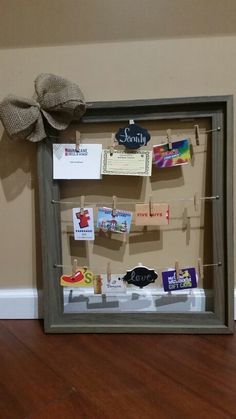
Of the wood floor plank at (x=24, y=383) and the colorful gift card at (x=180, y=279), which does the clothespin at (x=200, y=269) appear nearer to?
the colorful gift card at (x=180, y=279)

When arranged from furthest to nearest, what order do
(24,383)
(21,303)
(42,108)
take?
(21,303), (42,108), (24,383)

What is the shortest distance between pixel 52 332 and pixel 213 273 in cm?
51

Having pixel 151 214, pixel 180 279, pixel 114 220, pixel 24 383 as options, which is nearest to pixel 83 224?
pixel 114 220

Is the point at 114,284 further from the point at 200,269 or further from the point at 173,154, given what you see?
the point at 173,154

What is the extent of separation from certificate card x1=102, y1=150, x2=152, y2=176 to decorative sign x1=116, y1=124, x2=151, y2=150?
0.10 feet

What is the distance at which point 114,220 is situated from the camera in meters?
0.98

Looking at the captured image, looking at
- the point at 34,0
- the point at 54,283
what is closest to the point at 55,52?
the point at 34,0

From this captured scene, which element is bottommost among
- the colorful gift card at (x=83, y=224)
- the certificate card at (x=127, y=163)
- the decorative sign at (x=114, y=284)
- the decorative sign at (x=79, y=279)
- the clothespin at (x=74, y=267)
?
the decorative sign at (x=114, y=284)

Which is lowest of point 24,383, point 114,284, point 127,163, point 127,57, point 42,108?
point 24,383

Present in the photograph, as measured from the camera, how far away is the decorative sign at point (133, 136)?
37.2 inches

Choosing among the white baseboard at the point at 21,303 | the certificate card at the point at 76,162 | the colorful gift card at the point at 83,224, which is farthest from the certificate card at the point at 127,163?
the white baseboard at the point at 21,303

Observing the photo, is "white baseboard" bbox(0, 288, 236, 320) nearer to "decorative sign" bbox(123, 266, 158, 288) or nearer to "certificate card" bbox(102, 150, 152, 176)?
"decorative sign" bbox(123, 266, 158, 288)

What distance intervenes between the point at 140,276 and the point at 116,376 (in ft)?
0.93

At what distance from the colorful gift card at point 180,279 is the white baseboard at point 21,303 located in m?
0.41
